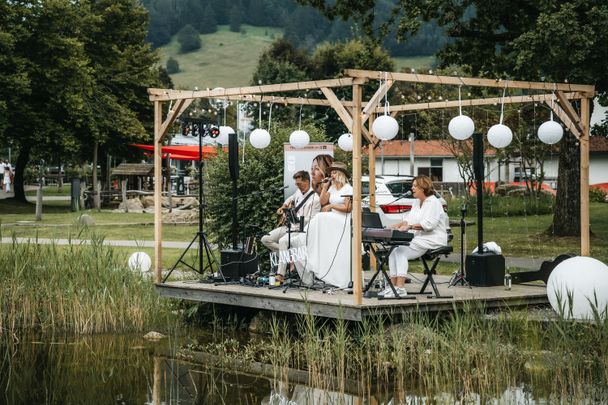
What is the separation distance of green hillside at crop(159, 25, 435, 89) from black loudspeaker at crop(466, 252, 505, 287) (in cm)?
13516

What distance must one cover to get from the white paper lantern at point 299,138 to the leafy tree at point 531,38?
6211 millimetres

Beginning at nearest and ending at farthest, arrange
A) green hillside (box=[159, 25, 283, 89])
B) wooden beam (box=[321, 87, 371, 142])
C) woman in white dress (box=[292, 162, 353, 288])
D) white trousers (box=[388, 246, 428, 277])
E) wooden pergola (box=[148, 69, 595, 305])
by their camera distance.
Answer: wooden pergola (box=[148, 69, 595, 305]) → wooden beam (box=[321, 87, 371, 142]) → white trousers (box=[388, 246, 428, 277]) → woman in white dress (box=[292, 162, 353, 288]) → green hillside (box=[159, 25, 283, 89])

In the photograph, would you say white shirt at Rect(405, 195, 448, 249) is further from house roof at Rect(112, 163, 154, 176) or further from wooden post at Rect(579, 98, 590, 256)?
house roof at Rect(112, 163, 154, 176)

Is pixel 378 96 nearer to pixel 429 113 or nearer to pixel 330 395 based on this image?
pixel 330 395

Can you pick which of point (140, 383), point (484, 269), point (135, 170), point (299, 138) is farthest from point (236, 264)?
point (135, 170)

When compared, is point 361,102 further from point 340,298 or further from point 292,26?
point 292,26

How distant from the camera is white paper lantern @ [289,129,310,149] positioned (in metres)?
13.8

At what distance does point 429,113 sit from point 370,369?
27885 millimetres

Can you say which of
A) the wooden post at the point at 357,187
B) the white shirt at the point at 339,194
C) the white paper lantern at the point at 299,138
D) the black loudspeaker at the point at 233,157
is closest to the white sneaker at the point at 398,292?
the wooden post at the point at 357,187

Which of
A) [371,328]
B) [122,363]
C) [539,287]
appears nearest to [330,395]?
[371,328]

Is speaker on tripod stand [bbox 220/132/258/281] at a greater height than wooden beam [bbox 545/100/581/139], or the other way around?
wooden beam [bbox 545/100/581/139]

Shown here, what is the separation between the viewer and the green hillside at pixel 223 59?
15612 cm

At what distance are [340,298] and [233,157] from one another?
114 inches

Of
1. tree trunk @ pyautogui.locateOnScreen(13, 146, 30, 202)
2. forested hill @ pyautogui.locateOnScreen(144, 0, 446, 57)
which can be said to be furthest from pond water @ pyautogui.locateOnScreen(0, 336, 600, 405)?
forested hill @ pyautogui.locateOnScreen(144, 0, 446, 57)
